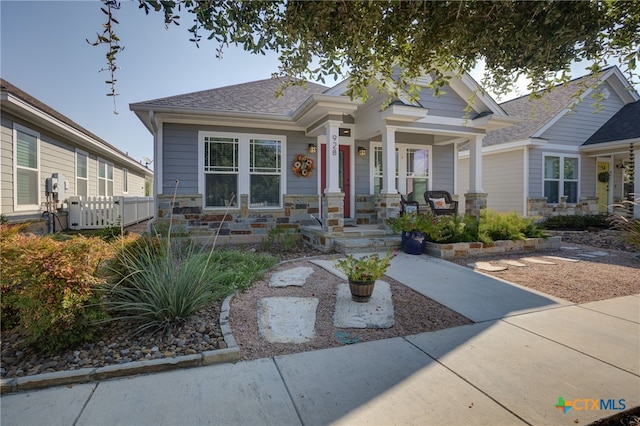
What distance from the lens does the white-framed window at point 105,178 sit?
12.0 meters

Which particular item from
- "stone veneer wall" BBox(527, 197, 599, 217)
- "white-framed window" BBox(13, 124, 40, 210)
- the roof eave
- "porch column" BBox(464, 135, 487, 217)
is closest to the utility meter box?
"white-framed window" BBox(13, 124, 40, 210)

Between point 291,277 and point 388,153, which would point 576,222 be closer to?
point 388,153

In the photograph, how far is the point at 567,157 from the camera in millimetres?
11656

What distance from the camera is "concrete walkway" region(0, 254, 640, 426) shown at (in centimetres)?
191

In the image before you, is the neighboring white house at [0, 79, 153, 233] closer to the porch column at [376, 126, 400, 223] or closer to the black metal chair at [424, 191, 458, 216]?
the porch column at [376, 126, 400, 223]

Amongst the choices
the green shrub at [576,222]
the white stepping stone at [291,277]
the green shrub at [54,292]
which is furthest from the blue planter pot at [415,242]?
the green shrub at [576,222]

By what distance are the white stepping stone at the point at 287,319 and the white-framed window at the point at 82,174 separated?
9.42 meters

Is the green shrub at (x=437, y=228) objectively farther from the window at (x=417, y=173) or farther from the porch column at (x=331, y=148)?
the window at (x=417, y=173)

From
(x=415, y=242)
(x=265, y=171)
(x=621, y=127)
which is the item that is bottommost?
(x=415, y=242)

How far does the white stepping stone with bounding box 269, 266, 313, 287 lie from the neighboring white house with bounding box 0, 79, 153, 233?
584 centimetres

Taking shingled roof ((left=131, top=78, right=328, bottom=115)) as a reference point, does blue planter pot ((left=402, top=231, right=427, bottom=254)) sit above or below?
below

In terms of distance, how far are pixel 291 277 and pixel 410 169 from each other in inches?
244

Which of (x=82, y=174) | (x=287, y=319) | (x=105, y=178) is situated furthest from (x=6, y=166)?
(x=287, y=319)

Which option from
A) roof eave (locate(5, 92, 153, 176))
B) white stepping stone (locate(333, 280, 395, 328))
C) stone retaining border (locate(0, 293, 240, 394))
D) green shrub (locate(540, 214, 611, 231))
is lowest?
stone retaining border (locate(0, 293, 240, 394))
